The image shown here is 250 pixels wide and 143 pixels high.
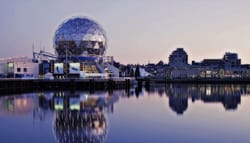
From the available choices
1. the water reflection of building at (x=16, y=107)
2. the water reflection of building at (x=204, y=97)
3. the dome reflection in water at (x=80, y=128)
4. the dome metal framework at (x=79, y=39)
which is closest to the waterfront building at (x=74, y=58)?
the dome metal framework at (x=79, y=39)

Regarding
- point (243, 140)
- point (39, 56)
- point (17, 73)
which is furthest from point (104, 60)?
point (243, 140)

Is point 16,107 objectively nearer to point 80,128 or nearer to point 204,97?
point 80,128

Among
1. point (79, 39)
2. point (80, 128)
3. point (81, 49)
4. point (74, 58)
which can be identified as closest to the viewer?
point (80, 128)

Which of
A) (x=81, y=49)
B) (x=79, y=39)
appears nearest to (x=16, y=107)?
(x=79, y=39)

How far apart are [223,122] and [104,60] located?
194 feet

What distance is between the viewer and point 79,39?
69.8m

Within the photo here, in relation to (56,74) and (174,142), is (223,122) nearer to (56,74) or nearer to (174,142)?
(174,142)

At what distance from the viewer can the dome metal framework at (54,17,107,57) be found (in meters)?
70.2

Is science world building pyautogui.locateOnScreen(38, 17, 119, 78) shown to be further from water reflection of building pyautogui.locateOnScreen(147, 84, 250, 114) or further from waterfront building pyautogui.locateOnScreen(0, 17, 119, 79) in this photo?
water reflection of building pyautogui.locateOnScreen(147, 84, 250, 114)

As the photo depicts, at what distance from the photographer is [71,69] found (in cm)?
6406

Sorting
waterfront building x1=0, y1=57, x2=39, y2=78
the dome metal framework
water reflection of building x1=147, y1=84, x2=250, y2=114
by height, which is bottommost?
water reflection of building x1=147, y1=84, x2=250, y2=114

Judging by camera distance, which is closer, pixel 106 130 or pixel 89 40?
pixel 106 130

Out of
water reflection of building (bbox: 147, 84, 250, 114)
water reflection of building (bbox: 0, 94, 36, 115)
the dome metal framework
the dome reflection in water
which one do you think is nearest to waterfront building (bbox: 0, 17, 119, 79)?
the dome metal framework

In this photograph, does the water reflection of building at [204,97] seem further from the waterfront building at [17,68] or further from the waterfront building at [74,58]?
the waterfront building at [17,68]
